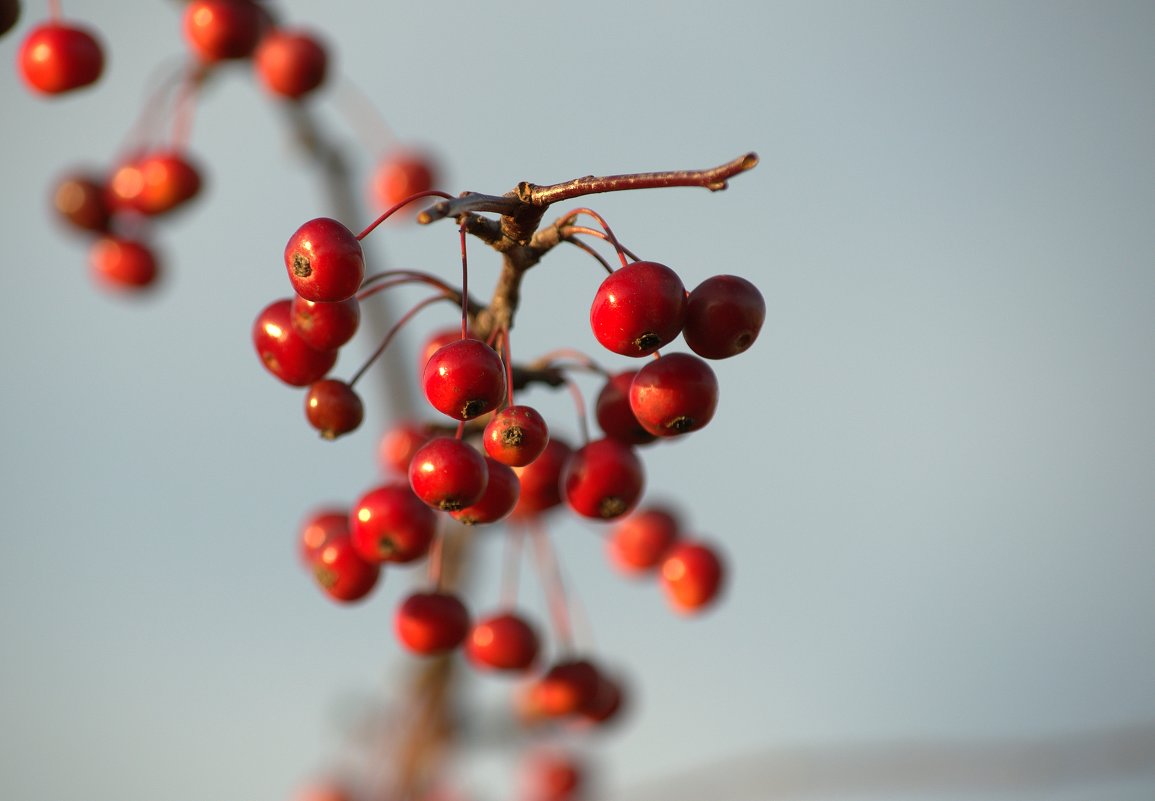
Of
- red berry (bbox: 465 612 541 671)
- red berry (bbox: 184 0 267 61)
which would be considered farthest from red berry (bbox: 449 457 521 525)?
red berry (bbox: 184 0 267 61)

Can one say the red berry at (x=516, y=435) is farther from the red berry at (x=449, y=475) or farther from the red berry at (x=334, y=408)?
the red berry at (x=334, y=408)

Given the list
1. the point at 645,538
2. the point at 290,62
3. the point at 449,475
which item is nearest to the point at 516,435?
the point at 449,475

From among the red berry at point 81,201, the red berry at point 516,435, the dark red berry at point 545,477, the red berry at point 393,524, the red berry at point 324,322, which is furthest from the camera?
the red berry at point 81,201

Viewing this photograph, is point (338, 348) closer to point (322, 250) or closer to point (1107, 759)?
point (322, 250)

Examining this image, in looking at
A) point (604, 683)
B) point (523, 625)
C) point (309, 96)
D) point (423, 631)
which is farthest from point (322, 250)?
point (309, 96)

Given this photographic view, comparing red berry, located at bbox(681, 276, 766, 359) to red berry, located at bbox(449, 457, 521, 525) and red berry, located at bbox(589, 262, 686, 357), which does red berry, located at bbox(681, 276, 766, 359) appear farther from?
red berry, located at bbox(449, 457, 521, 525)

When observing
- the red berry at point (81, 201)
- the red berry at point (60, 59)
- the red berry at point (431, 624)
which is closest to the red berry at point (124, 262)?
the red berry at point (81, 201)
